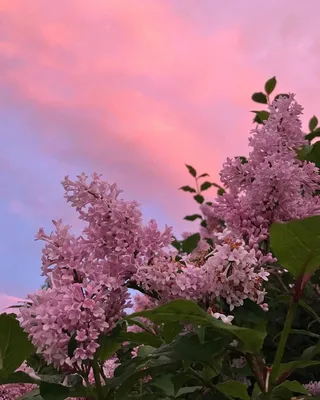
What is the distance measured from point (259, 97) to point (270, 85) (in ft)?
0.26

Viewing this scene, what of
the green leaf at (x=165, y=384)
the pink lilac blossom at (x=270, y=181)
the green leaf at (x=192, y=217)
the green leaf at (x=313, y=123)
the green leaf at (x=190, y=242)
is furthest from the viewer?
the green leaf at (x=192, y=217)

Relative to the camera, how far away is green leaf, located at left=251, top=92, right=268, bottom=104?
247cm

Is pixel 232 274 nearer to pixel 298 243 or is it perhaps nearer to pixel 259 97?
pixel 298 243

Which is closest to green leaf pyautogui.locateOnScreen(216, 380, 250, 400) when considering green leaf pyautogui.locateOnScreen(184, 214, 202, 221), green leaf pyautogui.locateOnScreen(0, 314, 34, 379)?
green leaf pyautogui.locateOnScreen(0, 314, 34, 379)

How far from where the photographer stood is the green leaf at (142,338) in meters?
0.97

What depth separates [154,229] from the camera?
1023mm

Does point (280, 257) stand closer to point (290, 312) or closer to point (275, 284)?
point (290, 312)

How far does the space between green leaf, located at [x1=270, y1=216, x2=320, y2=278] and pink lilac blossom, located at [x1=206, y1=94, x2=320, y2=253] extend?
16cm

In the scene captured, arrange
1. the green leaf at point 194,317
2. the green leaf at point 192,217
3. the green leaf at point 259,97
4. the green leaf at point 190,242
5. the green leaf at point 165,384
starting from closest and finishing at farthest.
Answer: the green leaf at point 194,317
the green leaf at point 165,384
the green leaf at point 190,242
the green leaf at point 259,97
the green leaf at point 192,217

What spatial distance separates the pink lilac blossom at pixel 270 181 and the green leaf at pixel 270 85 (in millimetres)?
1110

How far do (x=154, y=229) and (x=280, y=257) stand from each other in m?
0.25

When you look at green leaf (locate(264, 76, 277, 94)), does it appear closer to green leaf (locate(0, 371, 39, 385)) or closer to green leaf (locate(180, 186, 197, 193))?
green leaf (locate(180, 186, 197, 193))

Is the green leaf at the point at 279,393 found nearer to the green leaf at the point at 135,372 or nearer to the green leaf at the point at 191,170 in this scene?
the green leaf at the point at 135,372

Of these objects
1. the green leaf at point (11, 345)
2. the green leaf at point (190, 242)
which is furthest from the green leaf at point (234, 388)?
the green leaf at point (190, 242)
